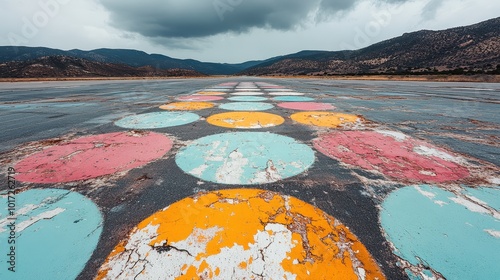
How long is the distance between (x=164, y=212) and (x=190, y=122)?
2779 millimetres

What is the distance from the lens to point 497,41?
4234 centimetres

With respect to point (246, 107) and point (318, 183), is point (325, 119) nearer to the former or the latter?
point (246, 107)

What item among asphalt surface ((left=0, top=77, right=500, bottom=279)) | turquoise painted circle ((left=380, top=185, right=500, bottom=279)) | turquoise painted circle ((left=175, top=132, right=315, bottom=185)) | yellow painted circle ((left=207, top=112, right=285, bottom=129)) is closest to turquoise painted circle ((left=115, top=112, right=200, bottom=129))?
asphalt surface ((left=0, top=77, right=500, bottom=279))

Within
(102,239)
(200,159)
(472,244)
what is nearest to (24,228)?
(102,239)

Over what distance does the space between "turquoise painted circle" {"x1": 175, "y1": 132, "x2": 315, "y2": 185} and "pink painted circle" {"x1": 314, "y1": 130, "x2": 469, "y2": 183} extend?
46 centimetres

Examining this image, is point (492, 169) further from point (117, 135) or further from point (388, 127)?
point (117, 135)

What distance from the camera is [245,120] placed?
4133mm

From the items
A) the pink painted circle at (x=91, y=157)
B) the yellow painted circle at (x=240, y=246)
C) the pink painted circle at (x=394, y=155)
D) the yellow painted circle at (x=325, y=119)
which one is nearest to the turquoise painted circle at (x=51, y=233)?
the yellow painted circle at (x=240, y=246)

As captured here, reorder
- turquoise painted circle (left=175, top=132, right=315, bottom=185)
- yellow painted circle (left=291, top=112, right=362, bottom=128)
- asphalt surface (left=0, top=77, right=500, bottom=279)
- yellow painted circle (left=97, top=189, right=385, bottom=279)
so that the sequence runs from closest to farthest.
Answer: yellow painted circle (left=97, top=189, right=385, bottom=279)
asphalt surface (left=0, top=77, right=500, bottom=279)
turquoise painted circle (left=175, top=132, right=315, bottom=185)
yellow painted circle (left=291, top=112, right=362, bottom=128)

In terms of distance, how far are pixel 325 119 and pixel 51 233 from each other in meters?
4.30

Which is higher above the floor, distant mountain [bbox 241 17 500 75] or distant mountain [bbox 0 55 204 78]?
distant mountain [bbox 241 17 500 75]

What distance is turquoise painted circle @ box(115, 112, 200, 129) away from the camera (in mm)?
3824

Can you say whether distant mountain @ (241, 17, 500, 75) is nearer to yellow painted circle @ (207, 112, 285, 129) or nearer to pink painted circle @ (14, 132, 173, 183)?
yellow painted circle @ (207, 112, 285, 129)

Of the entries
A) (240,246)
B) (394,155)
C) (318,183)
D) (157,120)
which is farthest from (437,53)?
(240,246)
